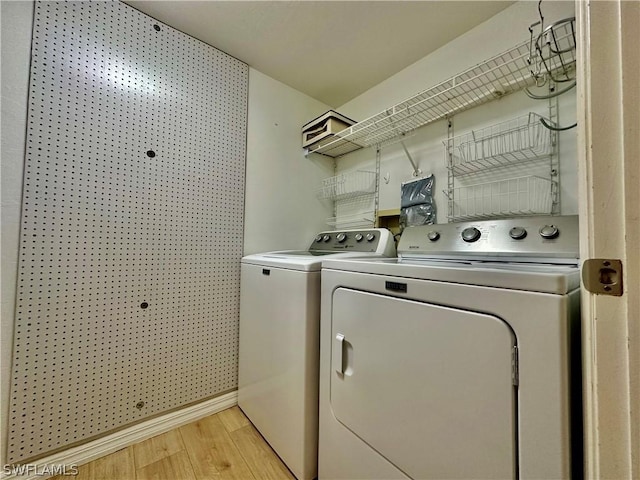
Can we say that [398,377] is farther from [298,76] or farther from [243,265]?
[298,76]

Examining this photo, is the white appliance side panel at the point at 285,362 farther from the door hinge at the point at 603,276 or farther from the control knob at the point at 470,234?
the door hinge at the point at 603,276

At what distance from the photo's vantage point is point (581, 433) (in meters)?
0.56

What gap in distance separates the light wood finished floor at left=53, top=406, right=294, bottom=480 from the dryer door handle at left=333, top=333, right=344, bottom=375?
669 mm

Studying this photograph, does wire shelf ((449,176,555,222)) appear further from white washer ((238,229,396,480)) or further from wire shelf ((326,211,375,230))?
wire shelf ((326,211,375,230))

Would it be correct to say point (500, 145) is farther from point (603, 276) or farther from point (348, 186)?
point (603, 276)

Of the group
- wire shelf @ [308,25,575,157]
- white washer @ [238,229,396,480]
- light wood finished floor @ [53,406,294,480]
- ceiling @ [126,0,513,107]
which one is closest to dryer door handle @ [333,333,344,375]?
white washer @ [238,229,396,480]

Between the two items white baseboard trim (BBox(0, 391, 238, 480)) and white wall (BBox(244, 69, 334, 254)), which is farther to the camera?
white wall (BBox(244, 69, 334, 254))

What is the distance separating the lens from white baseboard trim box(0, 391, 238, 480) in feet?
3.88

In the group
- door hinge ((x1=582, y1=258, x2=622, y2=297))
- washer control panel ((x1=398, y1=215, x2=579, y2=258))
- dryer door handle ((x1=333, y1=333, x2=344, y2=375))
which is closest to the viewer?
door hinge ((x1=582, y1=258, x2=622, y2=297))

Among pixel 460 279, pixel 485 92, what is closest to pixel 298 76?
pixel 485 92

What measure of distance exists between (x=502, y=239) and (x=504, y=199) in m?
0.53

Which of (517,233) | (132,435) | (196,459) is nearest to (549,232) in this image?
(517,233)

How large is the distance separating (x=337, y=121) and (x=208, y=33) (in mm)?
1012

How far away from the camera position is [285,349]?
1.23m
